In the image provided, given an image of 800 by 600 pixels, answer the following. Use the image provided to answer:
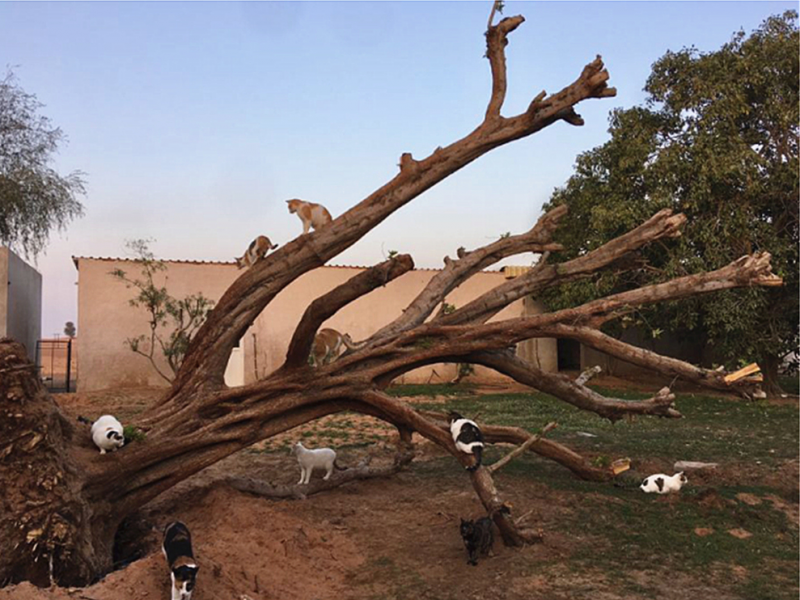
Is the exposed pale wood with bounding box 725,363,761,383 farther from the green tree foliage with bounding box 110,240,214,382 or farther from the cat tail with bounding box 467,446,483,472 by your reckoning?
the green tree foliage with bounding box 110,240,214,382

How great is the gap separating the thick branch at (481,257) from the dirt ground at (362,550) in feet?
7.00

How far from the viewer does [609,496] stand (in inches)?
307

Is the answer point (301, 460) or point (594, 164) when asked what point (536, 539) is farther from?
point (594, 164)

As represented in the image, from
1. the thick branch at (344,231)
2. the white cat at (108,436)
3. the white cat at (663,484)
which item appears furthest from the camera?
the white cat at (663,484)

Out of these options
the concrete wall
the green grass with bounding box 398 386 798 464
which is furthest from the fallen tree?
the concrete wall

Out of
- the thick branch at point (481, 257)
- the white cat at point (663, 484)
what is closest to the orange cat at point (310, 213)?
the thick branch at point (481, 257)

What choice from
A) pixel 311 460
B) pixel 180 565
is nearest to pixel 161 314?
pixel 311 460

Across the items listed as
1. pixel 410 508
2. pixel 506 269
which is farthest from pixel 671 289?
pixel 506 269

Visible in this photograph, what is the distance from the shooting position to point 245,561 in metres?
5.80

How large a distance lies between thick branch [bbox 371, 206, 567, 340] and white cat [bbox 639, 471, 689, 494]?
2823 millimetres

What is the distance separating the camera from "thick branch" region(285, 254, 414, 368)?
6.33m

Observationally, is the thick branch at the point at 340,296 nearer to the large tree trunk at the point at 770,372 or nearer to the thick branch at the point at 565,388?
the thick branch at the point at 565,388

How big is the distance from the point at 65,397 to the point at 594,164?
14162 millimetres

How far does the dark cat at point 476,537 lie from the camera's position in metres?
5.90
